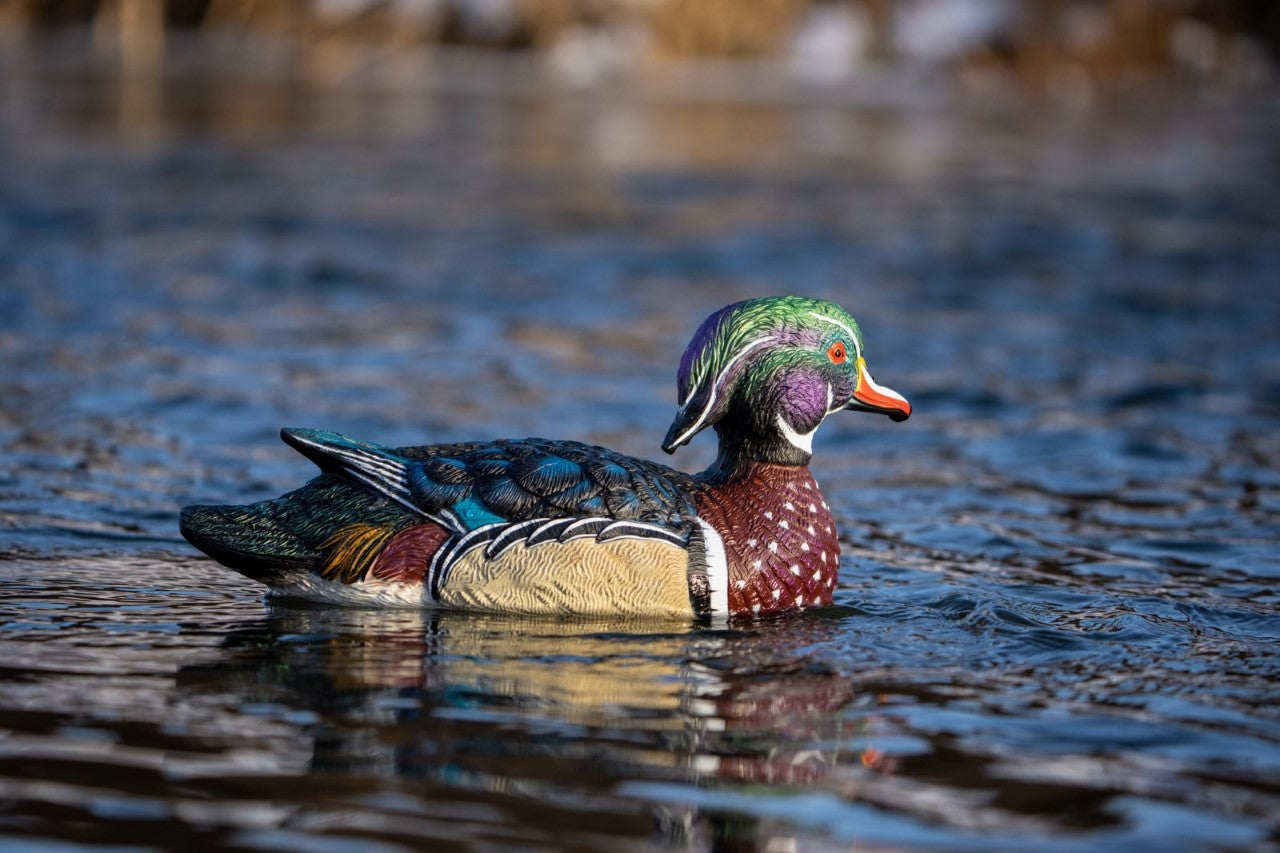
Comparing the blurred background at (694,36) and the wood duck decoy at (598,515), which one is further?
the blurred background at (694,36)

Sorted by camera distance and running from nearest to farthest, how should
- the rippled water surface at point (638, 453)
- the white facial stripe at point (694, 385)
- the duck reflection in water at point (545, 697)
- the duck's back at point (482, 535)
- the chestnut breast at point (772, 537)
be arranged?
the rippled water surface at point (638, 453)
the duck reflection in water at point (545, 697)
the duck's back at point (482, 535)
the chestnut breast at point (772, 537)
the white facial stripe at point (694, 385)

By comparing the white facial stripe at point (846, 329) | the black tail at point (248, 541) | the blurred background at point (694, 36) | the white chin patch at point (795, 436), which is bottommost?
the black tail at point (248, 541)

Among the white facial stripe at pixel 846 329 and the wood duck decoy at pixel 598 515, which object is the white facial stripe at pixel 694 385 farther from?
the white facial stripe at pixel 846 329

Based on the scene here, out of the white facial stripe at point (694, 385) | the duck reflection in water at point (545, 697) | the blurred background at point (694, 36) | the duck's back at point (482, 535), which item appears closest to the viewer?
the duck reflection in water at point (545, 697)

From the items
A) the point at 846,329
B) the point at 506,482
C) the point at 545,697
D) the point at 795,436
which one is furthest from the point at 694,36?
the point at 545,697

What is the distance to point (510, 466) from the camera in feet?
24.9

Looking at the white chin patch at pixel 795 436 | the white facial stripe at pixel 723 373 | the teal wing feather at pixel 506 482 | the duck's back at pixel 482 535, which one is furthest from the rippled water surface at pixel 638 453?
the white facial stripe at pixel 723 373

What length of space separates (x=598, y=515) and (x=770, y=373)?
93cm

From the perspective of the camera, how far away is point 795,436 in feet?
25.8

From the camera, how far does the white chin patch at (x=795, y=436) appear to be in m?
7.83

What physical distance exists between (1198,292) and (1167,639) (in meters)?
10.7

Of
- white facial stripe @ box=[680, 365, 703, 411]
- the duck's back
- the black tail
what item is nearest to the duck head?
white facial stripe @ box=[680, 365, 703, 411]

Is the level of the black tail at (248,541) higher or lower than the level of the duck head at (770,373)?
lower

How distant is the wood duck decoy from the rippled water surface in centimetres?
19
